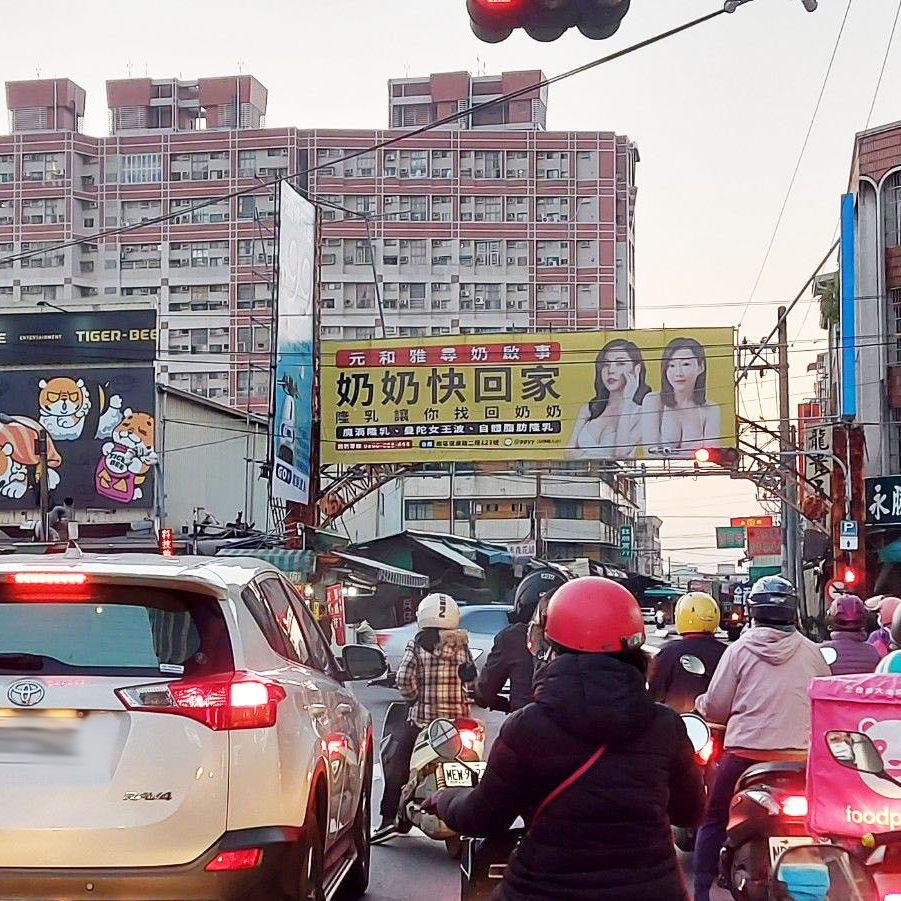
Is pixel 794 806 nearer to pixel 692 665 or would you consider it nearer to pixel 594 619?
pixel 692 665

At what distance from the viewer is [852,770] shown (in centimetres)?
466

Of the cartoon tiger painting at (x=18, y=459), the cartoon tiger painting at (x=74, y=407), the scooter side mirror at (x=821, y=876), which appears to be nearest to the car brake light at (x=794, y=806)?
the scooter side mirror at (x=821, y=876)

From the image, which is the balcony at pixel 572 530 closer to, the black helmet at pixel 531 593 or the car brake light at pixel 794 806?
the black helmet at pixel 531 593

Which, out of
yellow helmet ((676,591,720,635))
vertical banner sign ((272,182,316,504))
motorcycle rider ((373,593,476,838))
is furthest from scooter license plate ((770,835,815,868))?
vertical banner sign ((272,182,316,504))

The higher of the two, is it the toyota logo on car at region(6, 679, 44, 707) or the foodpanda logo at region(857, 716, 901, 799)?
the toyota logo on car at region(6, 679, 44, 707)

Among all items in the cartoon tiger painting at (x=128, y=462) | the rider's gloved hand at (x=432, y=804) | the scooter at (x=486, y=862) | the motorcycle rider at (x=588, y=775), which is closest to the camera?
the motorcycle rider at (x=588, y=775)

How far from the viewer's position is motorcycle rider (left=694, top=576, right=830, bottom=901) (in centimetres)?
698

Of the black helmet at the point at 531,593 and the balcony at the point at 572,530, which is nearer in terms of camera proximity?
the black helmet at the point at 531,593

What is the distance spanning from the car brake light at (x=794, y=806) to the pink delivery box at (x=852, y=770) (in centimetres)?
129

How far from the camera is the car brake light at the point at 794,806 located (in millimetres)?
6035

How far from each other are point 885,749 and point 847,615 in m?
5.01

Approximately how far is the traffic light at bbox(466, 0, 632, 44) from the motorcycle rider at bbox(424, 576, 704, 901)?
4.52 m

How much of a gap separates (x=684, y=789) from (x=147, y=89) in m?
104

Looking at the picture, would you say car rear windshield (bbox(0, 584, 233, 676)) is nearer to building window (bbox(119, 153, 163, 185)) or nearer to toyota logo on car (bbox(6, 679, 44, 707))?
toyota logo on car (bbox(6, 679, 44, 707))
